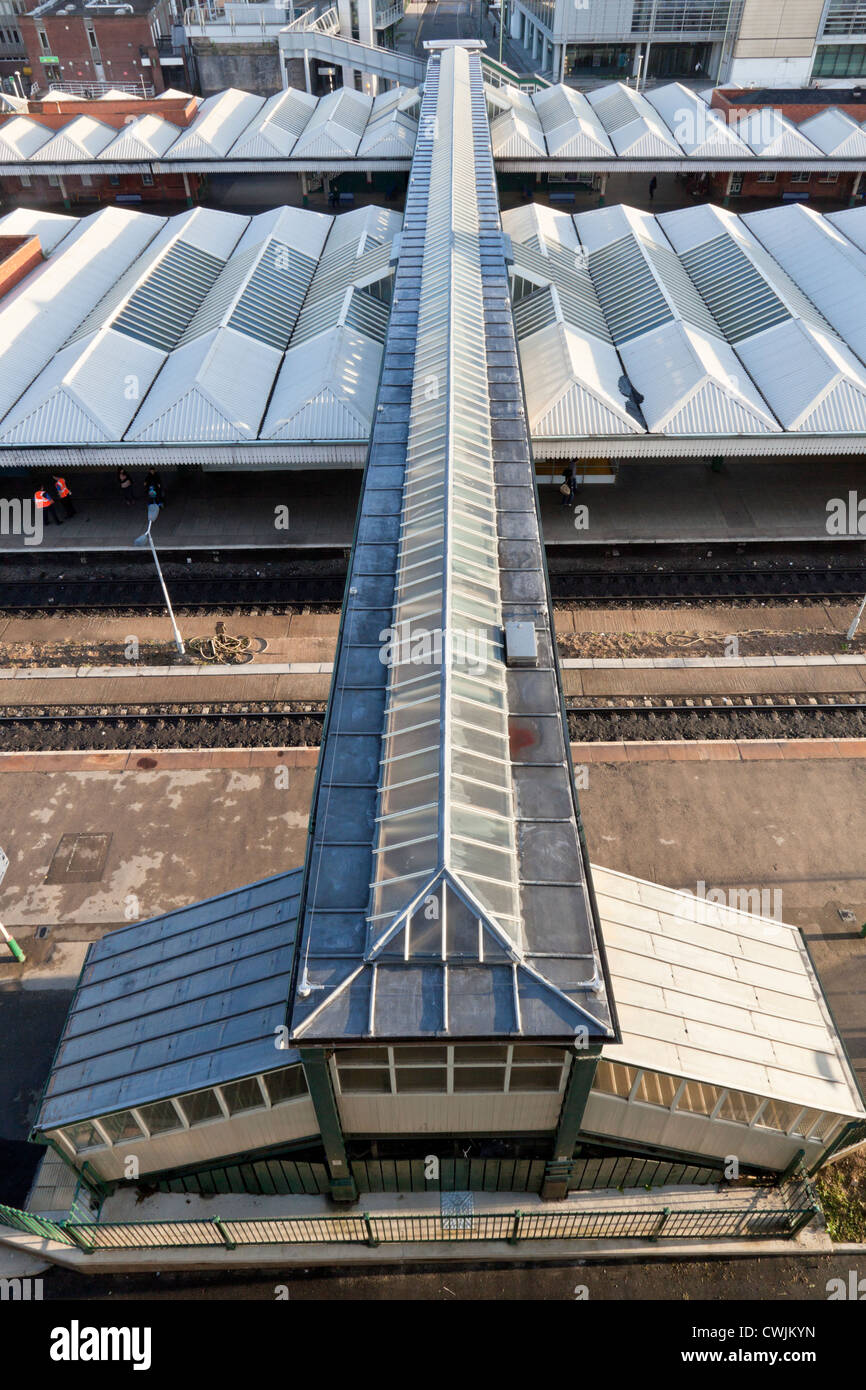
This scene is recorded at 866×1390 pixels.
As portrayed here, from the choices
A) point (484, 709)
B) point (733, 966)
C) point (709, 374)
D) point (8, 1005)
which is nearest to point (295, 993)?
point (484, 709)

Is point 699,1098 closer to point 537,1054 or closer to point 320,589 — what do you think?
point 537,1054

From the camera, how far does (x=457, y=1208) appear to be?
1588cm

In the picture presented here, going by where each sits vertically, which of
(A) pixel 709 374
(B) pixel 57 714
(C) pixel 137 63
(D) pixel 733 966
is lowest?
(D) pixel 733 966

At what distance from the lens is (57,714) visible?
86.0 feet

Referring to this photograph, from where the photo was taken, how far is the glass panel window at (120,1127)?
14.6 meters

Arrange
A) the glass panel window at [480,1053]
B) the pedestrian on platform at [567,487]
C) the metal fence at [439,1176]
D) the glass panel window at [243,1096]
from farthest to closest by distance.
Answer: the pedestrian on platform at [567,487] → the metal fence at [439,1176] → the glass panel window at [243,1096] → the glass panel window at [480,1053]

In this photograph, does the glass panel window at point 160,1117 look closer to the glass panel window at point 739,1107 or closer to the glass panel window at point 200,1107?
the glass panel window at point 200,1107

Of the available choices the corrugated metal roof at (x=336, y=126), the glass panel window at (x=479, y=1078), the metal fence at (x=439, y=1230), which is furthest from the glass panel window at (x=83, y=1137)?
the corrugated metal roof at (x=336, y=126)

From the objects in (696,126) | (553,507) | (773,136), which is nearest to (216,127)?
(696,126)

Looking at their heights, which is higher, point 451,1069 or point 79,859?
point 79,859

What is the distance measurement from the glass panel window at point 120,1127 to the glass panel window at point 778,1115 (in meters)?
10.9

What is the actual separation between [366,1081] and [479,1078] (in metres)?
1.81
